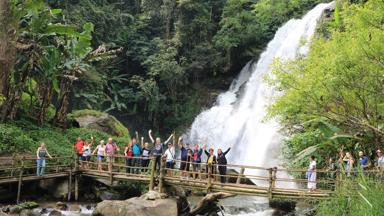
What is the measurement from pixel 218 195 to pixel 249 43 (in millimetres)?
21242

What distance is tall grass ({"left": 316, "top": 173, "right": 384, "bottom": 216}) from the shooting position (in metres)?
6.66

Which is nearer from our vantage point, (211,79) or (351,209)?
(351,209)

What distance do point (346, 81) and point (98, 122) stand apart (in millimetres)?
15087

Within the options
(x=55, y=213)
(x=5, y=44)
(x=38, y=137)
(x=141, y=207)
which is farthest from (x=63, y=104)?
(x=141, y=207)

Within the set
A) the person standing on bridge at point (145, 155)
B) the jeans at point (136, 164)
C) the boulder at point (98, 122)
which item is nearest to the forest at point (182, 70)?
the boulder at point (98, 122)

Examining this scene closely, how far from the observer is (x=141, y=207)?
1217cm

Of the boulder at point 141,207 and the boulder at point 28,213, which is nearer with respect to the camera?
the boulder at point 141,207

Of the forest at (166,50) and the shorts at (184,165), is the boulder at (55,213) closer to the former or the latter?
the shorts at (184,165)

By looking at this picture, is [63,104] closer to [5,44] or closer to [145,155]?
[5,44]

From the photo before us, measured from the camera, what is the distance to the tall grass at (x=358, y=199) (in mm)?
6660

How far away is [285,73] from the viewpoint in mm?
14695

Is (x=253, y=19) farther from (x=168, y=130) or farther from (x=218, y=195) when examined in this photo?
(x=218, y=195)

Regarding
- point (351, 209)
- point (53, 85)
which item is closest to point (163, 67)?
point (53, 85)

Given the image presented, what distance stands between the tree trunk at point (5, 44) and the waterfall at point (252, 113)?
12.9 m
